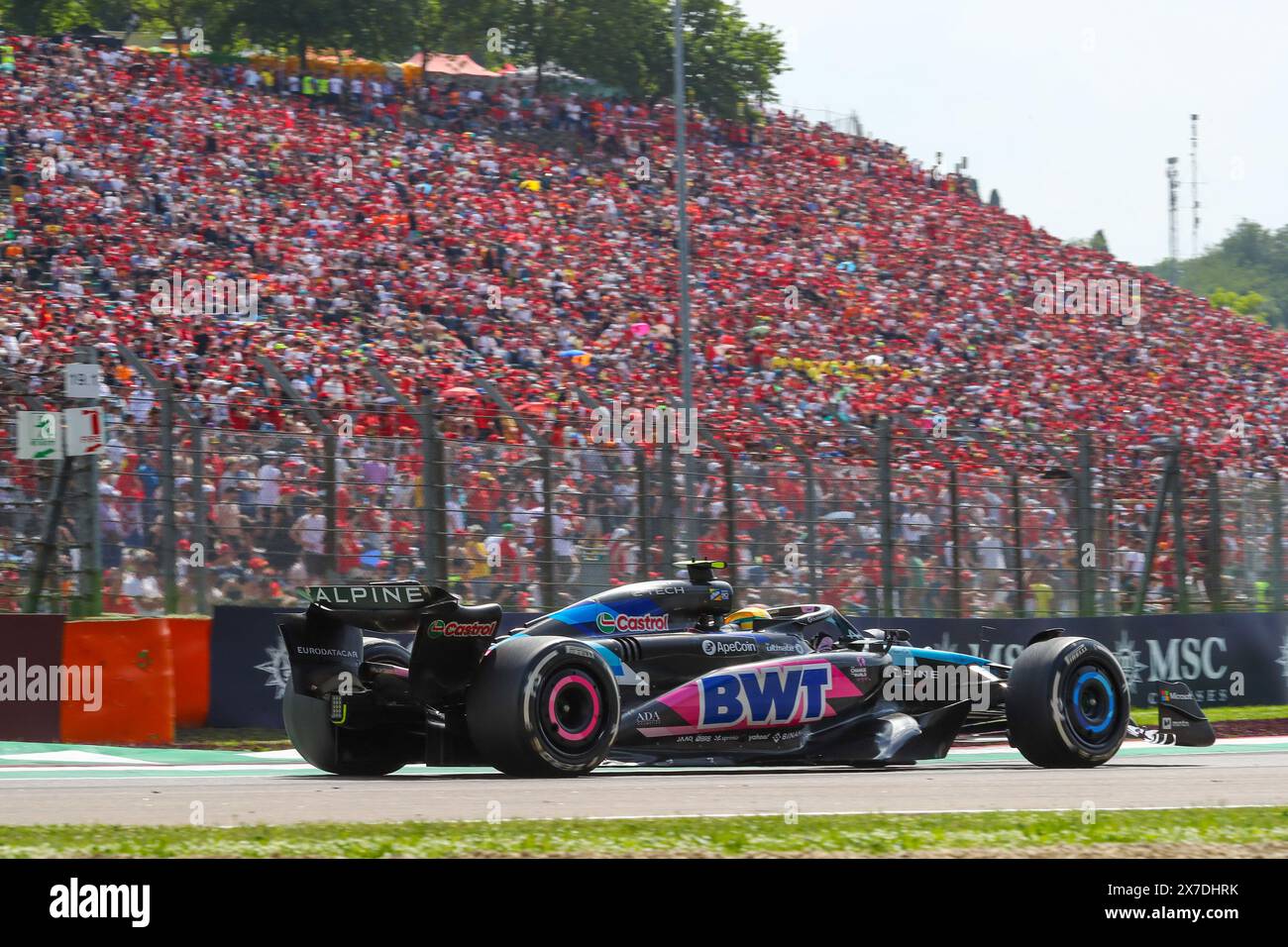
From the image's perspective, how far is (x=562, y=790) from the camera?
912cm

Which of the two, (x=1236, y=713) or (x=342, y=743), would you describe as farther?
(x=1236, y=713)

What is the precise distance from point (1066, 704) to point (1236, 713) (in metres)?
8.99

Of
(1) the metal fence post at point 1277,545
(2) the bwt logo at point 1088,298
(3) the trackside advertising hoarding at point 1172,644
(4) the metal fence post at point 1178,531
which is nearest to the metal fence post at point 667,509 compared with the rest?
(3) the trackside advertising hoarding at point 1172,644

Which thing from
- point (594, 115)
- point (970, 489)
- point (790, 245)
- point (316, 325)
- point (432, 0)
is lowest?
point (970, 489)

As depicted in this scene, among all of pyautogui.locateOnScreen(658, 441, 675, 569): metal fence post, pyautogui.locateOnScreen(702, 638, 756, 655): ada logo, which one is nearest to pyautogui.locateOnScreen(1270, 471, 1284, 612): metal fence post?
pyautogui.locateOnScreen(658, 441, 675, 569): metal fence post

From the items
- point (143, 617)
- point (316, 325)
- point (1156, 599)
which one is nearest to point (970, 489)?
point (1156, 599)

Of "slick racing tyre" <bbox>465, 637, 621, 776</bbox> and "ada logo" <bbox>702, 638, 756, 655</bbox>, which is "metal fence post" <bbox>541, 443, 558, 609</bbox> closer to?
"ada logo" <bbox>702, 638, 756, 655</bbox>

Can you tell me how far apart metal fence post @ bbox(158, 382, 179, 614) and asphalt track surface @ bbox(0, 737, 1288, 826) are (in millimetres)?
2134

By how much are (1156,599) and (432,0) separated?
3063 cm

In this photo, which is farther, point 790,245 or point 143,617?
point 790,245

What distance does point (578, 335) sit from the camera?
29.2 m

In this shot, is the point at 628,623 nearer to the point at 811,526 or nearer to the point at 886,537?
the point at 811,526

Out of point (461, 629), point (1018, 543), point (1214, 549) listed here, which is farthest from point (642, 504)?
point (1214, 549)
